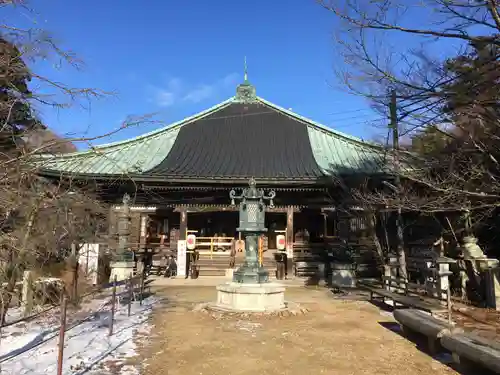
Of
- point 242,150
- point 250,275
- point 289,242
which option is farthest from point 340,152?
point 250,275

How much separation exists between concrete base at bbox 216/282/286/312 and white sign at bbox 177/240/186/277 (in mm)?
8192

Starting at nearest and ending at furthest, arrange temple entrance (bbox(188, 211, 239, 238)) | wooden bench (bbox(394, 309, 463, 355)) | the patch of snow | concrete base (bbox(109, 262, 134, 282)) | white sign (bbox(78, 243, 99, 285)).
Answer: the patch of snow → wooden bench (bbox(394, 309, 463, 355)) → white sign (bbox(78, 243, 99, 285)) → concrete base (bbox(109, 262, 134, 282)) → temple entrance (bbox(188, 211, 239, 238))

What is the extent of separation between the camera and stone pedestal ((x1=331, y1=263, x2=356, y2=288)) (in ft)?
50.6

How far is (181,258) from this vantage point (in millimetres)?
17969

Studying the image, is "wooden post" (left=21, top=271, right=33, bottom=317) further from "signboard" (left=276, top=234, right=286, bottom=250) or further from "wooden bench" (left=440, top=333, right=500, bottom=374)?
"signboard" (left=276, top=234, right=286, bottom=250)

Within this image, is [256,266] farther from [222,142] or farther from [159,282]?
[222,142]

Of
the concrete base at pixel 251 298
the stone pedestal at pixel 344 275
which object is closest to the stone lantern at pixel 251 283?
the concrete base at pixel 251 298

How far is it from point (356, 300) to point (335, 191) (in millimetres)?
5908

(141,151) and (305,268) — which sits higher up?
(141,151)

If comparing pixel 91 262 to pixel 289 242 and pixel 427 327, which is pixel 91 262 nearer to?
pixel 289 242

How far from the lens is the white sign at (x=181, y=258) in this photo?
17.8m

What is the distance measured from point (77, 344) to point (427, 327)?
562 centimetres

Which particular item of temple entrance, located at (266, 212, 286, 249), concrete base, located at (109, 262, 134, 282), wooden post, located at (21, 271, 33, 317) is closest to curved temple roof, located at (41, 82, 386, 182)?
concrete base, located at (109, 262, 134, 282)

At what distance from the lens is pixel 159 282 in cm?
1666
